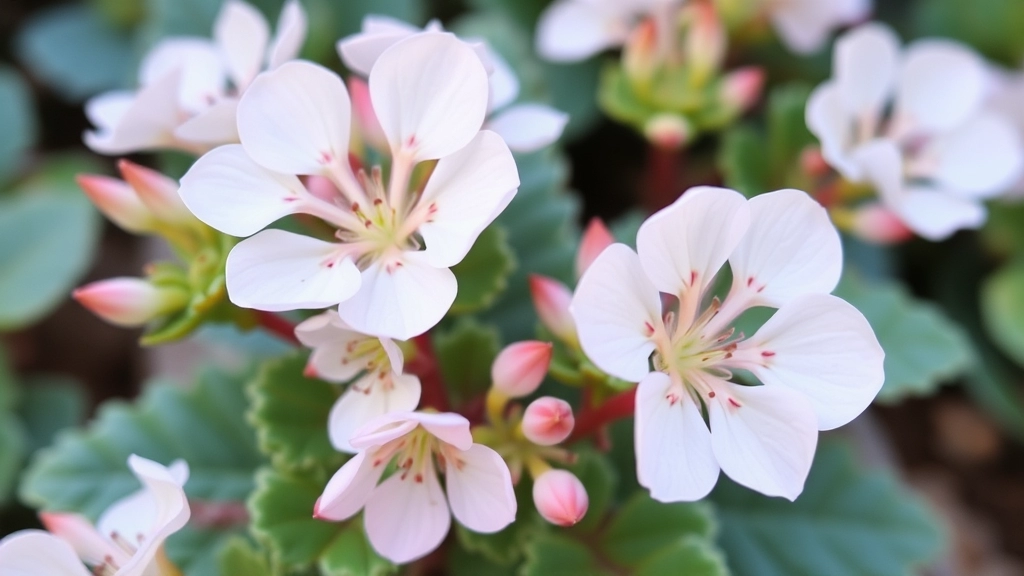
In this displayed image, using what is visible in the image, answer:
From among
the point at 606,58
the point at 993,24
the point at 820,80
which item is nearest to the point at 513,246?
the point at 606,58

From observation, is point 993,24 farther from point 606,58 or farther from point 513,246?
point 513,246

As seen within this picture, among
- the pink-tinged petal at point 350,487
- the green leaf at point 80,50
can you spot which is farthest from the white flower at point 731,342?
the green leaf at point 80,50

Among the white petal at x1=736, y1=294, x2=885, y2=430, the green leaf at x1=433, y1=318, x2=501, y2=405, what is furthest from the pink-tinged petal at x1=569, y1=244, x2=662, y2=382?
the green leaf at x1=433, y1=318, x2=501, y2=405

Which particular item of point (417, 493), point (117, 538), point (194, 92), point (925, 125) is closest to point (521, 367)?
point (417, 493)

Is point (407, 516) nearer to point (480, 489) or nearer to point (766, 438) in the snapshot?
point (480, 489)

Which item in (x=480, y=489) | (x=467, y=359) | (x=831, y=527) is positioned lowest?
(x=831, y=527)

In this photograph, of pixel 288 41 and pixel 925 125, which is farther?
pixel 925 125
